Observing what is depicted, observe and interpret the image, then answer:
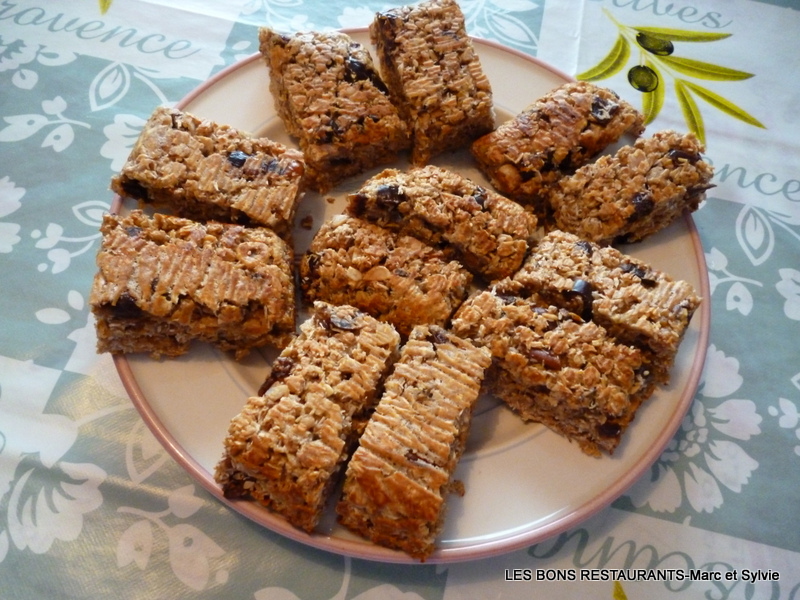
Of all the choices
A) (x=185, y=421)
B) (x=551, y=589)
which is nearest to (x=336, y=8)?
(x=185, y=421)

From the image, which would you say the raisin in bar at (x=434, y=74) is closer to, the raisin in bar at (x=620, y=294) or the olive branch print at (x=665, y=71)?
the raisin in bar at (x=620, y=294)

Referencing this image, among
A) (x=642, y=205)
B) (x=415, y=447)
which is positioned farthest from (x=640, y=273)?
(x=415, y=447)

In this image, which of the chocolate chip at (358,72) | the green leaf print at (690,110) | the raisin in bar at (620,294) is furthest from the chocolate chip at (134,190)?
the green leaf print at (690,110)

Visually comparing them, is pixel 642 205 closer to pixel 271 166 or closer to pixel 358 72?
pixel 358 72

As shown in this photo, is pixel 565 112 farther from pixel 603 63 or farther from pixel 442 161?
pixel 603 63

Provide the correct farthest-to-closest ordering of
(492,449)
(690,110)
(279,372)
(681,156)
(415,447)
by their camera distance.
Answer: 1. (690,110)
2. (681,156)
3. (492,449)
4. (279,372)
5. (415,447)

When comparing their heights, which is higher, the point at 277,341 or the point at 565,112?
the point at 565,112
